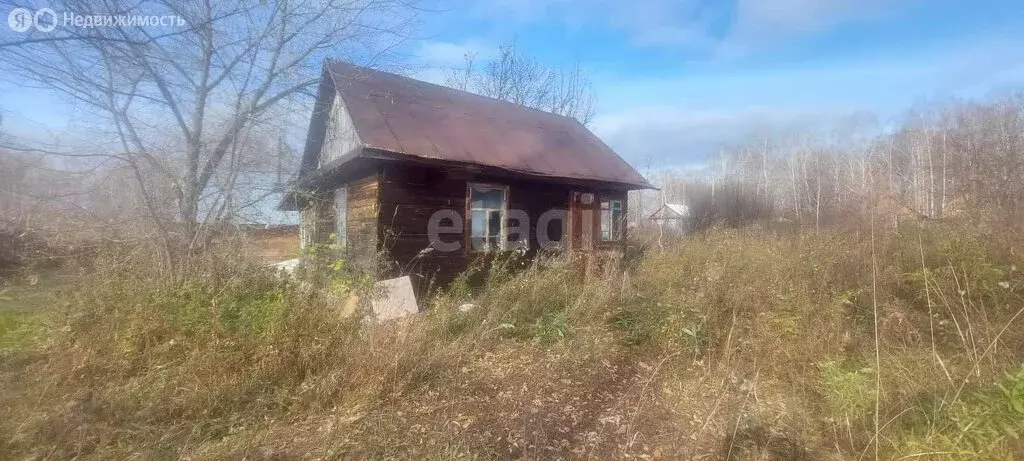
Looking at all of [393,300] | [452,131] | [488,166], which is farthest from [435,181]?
[393,300]

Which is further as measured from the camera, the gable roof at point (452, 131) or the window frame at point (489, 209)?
the window frame at point (489, 209)

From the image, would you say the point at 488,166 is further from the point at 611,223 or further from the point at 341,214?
the point at 611,223

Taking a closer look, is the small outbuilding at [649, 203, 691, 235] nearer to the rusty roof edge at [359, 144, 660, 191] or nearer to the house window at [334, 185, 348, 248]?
the rusty roof edge at [359, 144, 660, 191]

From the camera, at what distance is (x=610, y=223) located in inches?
414

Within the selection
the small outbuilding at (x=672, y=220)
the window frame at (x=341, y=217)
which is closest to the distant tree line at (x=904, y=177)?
the small outbuilding at (x=672, y=220)

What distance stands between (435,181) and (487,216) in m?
1.31

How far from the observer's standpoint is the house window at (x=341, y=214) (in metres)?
8.41

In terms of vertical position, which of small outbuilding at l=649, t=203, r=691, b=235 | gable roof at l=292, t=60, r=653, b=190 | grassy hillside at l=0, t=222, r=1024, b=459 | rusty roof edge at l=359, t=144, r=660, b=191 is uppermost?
gable roof at l=292, t=60, r=653, b=190

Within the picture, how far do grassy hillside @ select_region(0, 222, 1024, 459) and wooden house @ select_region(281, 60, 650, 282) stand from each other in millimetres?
2005

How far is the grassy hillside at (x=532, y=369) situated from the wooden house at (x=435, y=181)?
6.58 feet

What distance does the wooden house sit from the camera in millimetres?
6957

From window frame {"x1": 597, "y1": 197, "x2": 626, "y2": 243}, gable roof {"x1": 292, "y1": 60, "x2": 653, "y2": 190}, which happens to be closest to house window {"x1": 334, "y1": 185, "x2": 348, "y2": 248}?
gable roof {"x1": 292, "y1": 60, "x2": 653, "y2": 190}

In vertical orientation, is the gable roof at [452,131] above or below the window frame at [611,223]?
above

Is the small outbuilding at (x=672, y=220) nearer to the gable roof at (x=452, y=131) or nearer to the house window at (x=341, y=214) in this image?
the gable roof at (x=452, y=131)
